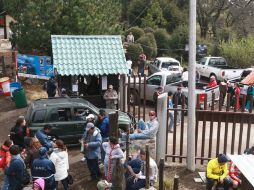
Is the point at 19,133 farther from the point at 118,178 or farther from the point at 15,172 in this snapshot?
the point at 118,178

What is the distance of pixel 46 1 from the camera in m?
20.4

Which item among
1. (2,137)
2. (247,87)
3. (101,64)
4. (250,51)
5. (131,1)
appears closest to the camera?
(2,137)

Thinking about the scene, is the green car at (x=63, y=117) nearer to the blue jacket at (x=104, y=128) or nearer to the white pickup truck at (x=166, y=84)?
the blue jacket at (x=104, y=128)

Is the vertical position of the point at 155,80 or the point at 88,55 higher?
the point at 88,55

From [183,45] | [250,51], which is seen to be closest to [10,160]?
[250,51]

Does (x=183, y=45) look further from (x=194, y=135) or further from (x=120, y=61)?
(x=194, y=135)

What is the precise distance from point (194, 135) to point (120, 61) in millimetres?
6109

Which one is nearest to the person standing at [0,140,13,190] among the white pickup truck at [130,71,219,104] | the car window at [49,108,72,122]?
the car window at [49,108,72,122]

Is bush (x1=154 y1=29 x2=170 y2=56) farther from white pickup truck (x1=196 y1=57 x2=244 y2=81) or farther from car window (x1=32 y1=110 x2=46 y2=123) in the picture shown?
car window (x1=32 y1=110 x2=46 y2=123)

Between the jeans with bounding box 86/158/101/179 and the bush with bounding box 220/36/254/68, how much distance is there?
66.8 feet

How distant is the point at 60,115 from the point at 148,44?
20.0 m

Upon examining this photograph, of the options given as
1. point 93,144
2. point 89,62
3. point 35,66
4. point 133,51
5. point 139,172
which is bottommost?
point 139,172

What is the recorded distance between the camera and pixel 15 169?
8812mm

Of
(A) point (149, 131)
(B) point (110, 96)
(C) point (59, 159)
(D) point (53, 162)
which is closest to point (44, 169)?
(D) point (53, 162)
